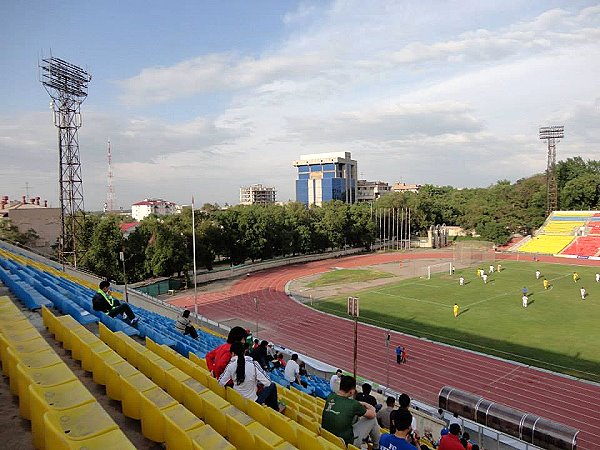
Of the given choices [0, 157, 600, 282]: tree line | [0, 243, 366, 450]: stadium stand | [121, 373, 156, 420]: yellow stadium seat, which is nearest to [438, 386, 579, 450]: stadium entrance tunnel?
[0, 243, 366, 450]: stadium stand

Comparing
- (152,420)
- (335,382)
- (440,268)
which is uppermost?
(152,420)

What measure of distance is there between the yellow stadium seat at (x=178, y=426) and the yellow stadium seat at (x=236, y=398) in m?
1.21

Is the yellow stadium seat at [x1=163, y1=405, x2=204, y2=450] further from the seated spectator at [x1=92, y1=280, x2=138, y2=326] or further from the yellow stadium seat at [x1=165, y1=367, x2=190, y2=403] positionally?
the seated spectator at [x1=92, y1=280, x2=138, y2=326]

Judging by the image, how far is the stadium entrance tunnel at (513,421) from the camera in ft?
38.2

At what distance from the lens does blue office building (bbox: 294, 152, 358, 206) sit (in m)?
128

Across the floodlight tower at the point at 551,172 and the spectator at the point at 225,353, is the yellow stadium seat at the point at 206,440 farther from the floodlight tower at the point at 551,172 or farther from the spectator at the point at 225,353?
the floodlight tower at the point at 551,172

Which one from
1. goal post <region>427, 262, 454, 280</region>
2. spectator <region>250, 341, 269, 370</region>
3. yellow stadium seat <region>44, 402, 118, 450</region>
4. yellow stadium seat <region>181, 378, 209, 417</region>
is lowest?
goal post <region>427, 262, 454, 280</region>

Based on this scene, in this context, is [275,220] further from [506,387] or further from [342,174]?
[342,174]

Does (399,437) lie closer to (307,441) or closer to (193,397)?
(307,441)

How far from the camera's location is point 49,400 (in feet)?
11.9

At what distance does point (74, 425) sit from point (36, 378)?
3.88ft

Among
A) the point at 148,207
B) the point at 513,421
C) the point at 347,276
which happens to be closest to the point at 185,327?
the point at 513,421

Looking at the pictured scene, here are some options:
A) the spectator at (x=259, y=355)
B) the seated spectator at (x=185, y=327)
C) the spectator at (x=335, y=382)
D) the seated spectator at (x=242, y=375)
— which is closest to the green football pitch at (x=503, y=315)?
the spectator at (x=335, y=382)

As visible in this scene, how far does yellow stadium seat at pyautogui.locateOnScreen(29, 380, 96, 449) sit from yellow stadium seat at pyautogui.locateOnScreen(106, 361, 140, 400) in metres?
0.65
